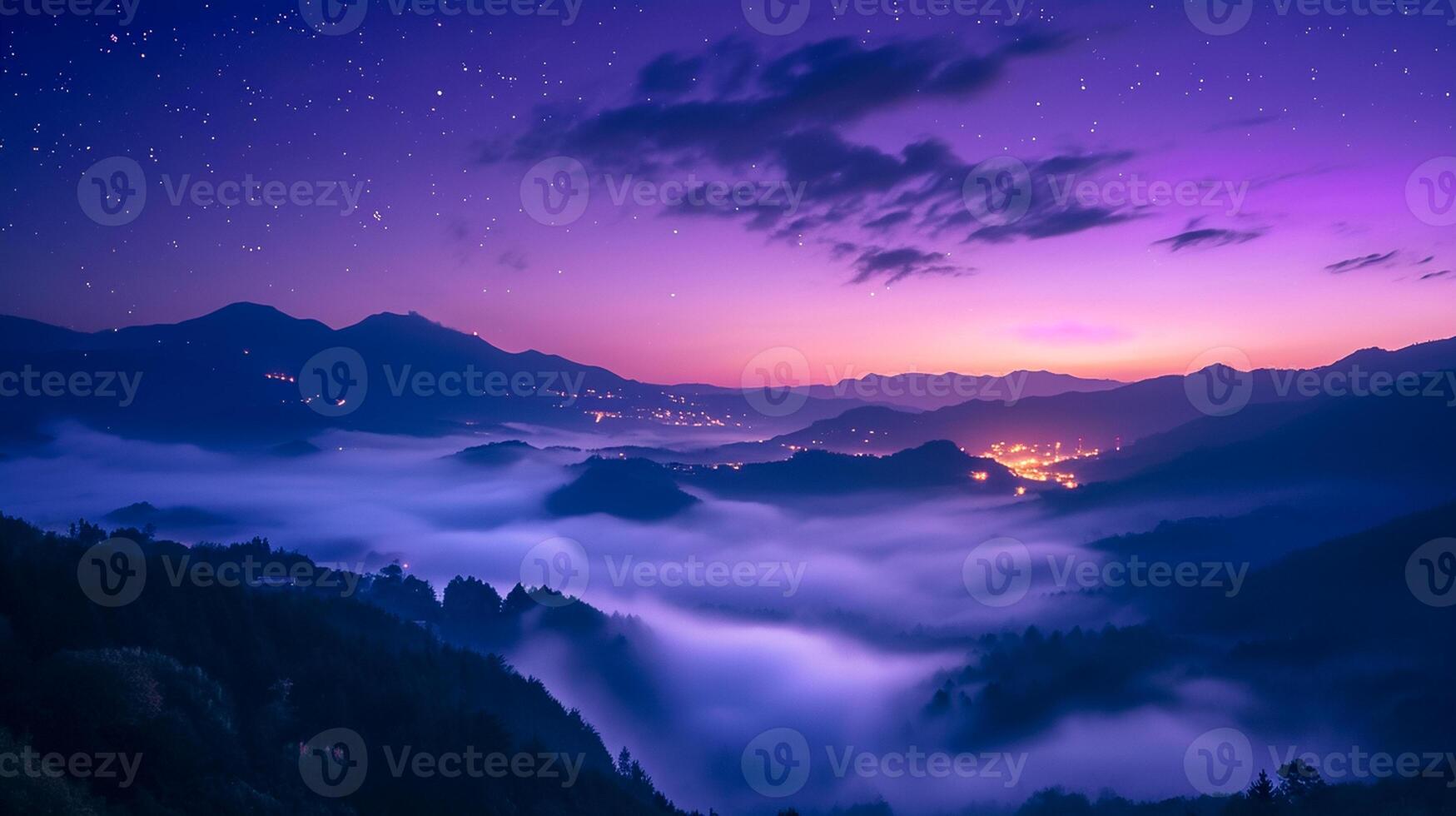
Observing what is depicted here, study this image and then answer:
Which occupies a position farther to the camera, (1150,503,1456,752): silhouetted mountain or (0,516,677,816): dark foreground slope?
(1150,503,1456,752): silhouetted mountain

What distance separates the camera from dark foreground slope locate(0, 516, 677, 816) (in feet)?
65.9

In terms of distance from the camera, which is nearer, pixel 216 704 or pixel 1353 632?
pixel 216 704

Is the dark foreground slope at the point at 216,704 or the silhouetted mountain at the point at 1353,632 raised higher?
the dark foreground slope at the point at 216,704

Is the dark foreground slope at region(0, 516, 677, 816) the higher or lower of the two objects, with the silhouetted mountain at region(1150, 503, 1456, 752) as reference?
higher

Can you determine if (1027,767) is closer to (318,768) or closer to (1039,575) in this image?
(318,768)

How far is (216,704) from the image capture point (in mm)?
26672

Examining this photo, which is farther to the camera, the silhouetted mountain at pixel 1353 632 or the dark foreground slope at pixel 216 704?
the silhouetted mountain at pixel 1353 632

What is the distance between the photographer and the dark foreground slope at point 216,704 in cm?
2009

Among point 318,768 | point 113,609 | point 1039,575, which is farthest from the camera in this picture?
point 1039,575

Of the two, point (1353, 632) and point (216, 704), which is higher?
point (216, 704)

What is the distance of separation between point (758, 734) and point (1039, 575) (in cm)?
11227

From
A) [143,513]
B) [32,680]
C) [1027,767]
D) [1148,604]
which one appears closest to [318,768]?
[32,680]

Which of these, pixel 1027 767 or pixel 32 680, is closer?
pixel 32 680

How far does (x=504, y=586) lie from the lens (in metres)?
182
